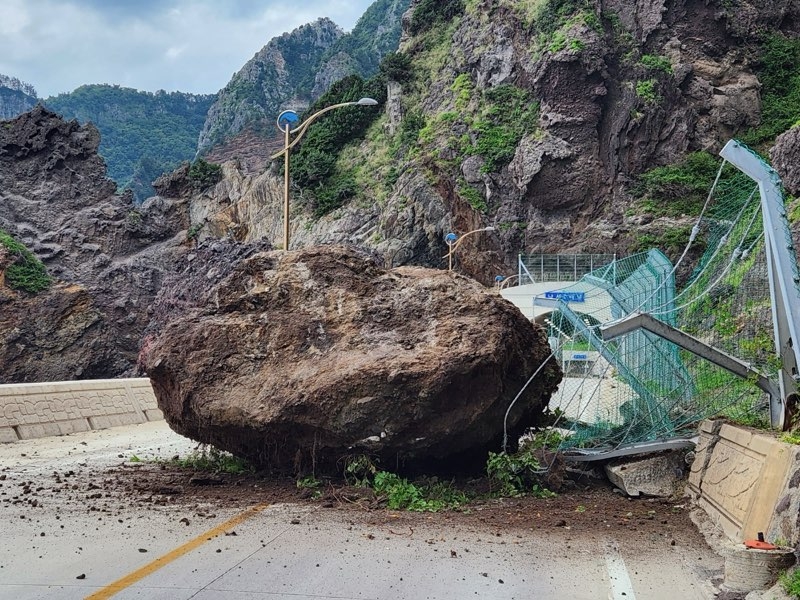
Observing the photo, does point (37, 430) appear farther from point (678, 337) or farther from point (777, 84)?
point (777, 84)

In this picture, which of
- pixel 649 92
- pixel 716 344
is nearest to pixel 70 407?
pixel 716 344

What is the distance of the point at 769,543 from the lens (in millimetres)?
4570

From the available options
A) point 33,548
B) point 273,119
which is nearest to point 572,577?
point 33,548

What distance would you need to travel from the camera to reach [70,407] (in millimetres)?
12750

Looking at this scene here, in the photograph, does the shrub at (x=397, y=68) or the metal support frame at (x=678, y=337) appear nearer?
the metal support frame at (x=678, y=337)

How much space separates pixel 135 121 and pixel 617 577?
501 feet

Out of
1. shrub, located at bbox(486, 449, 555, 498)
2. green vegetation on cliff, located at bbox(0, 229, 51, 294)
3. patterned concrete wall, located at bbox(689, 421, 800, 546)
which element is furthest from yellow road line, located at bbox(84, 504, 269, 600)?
green vegetation on cliff, located at bbox(0, 229, 51, 294)

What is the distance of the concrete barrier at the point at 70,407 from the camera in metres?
11.5

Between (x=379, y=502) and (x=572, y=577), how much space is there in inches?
98.5

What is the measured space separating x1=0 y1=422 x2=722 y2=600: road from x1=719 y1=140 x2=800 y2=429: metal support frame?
156 cm

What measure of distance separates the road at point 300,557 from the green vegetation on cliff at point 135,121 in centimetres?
12585

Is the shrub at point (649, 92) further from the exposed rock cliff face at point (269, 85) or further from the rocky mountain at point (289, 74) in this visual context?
the exposed rock cliff face at point (269, 85)

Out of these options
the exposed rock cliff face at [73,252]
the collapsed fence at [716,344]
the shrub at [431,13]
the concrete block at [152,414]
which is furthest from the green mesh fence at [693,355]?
the shrub at [431,13]

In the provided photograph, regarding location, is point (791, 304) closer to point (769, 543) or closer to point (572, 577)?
point (769, 543)
